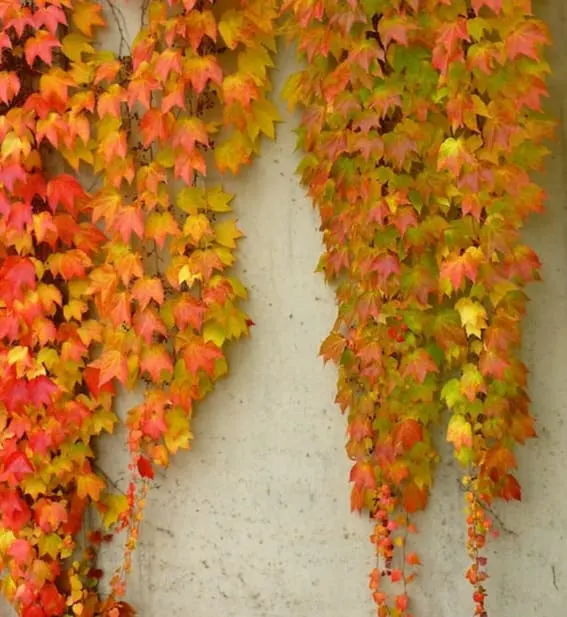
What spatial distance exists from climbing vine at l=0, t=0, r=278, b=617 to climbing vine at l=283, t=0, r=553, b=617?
13.5 inches

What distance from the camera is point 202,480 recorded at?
329 cm

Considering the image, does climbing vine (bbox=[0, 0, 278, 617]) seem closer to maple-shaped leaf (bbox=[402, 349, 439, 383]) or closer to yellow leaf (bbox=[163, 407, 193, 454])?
yellow leaf (bbox=[163, 407, 193, 454])

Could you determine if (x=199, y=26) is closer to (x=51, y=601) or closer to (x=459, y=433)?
(x=459, y=433)

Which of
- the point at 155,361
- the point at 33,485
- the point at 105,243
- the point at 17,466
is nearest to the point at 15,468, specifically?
the point at 17,466

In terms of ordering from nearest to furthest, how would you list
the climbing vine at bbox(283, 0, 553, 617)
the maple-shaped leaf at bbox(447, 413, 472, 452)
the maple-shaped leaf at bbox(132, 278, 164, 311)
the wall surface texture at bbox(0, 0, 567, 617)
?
the climbing vine at bbox(283, 0, 553, 617)
the maple-shaped leaf at bbox(447, 413, 472, 452)
the maple-shaped leaf at bbox(132, 278, 164, 311)
the wall surface texture at bbox(0, 0, 567, 617)

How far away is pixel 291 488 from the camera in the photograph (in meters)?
3.27

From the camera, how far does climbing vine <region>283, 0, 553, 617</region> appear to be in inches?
112

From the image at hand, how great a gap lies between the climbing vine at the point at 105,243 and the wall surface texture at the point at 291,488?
11cm

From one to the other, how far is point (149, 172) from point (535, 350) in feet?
5.25

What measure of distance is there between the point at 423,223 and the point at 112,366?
1.25 m

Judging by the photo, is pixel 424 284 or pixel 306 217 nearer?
pixel 424 284

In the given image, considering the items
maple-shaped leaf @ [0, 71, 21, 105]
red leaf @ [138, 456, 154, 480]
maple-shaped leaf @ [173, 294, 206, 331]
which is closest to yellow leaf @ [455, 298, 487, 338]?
maple-shaped leaf @ [173, 294, 206, 331]

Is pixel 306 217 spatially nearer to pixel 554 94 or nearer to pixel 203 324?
pixel 203 324

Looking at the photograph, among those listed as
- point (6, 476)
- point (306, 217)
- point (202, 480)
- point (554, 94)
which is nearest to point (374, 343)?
point (306, 217)
